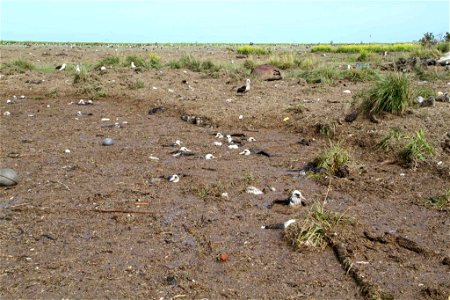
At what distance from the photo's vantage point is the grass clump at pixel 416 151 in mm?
5578

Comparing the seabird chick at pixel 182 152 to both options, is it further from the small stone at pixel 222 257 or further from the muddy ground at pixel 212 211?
the small stone at pixel 222 257

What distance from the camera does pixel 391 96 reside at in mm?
6871

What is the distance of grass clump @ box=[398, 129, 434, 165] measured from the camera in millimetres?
5578

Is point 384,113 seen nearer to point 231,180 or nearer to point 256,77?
point 231,180

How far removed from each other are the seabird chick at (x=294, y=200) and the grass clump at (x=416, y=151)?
179 centimetres

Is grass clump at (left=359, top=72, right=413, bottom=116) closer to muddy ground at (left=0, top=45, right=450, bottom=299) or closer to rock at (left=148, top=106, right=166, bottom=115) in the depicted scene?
muddy ground at (left=0, top=45, right=450, bottom=299)

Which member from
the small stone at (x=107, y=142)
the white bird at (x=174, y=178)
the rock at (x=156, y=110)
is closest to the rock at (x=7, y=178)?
the white bird at (x=174, y=178)

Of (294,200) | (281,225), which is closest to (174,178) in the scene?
(294,200)

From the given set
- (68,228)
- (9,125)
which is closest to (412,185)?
(68,228)

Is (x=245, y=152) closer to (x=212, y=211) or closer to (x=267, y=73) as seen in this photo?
(x=212, y=211)

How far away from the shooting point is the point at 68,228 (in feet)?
13.4

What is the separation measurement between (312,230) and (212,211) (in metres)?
1.04

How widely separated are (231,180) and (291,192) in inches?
28.1

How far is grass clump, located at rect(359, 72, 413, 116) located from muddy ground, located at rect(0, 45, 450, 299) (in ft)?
0.61
